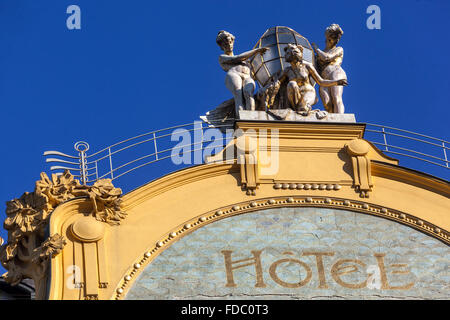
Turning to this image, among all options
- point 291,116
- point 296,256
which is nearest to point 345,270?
point 296,256

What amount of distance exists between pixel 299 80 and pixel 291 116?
723 mm

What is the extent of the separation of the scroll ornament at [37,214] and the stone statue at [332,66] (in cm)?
370

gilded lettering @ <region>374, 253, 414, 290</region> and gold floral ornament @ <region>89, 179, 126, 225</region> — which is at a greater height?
gold floral ornament @ <region>89, 179, 126, 225</region>

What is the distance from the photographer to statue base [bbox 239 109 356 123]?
2034 cm

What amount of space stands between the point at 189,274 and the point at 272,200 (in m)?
1.72

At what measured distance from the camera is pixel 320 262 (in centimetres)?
1898

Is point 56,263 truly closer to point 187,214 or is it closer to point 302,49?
point 187,214

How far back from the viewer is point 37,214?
62.6 feet

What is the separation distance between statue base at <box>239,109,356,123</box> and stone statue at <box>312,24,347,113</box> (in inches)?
13.9

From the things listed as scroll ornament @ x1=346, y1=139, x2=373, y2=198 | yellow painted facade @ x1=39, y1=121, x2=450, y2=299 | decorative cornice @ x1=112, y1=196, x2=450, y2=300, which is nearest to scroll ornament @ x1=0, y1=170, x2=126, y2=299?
yellow painted facade @ x1=39, y1=121, x2=450, y2=299

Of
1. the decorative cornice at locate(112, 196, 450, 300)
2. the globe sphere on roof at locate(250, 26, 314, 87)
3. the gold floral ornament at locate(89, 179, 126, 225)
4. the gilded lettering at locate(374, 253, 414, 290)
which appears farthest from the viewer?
the globe sphere on roof at locate(250, 26, 314, 87)

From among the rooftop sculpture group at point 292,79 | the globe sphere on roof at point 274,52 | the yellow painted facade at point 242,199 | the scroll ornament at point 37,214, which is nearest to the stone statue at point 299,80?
the rooftop sculpture group at point 292,79

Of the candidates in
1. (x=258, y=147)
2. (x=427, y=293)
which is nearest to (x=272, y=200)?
(x=258, y=147)

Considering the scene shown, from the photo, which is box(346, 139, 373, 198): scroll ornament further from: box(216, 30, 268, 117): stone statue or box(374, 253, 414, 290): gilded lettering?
box(216, 30, 268, 117): stone statue
